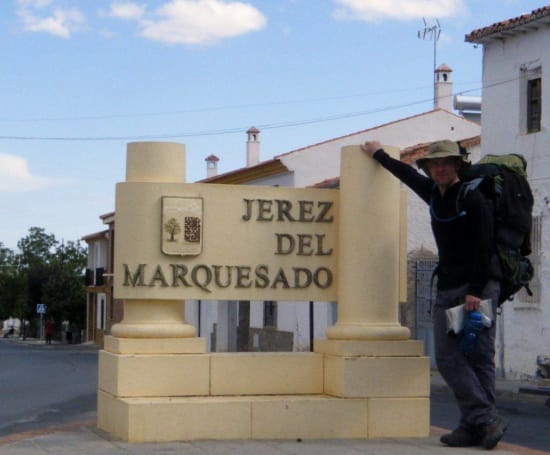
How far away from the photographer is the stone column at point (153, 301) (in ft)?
29.7

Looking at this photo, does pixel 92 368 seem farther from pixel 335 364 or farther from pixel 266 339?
pixel 335 364

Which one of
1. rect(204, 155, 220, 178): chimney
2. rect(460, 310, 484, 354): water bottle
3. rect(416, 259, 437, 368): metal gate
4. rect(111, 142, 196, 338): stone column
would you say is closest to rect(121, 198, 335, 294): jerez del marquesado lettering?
rect(111, 142, 196, 338): stone column

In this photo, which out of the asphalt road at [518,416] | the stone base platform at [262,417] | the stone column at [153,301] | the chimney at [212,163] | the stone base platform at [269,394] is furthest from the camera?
the chimney at [212,163]

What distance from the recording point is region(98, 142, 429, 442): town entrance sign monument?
8930 millimetres

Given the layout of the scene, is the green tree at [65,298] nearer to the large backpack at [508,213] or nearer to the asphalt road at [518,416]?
the asphalt road at [518,416]

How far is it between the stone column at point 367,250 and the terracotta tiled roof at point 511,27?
45.1 ft

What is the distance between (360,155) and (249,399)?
2130 millimetres

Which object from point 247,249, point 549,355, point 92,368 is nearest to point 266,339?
point 92,368

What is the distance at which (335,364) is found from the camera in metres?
9.18

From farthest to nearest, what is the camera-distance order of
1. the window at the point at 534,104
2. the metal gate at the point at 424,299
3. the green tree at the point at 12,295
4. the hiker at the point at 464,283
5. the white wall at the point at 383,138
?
1. the green tree at the point at 12,295
2. the white wall at the point at 383,138
3. the metal gate at the point at 424,299
4. the window at the point at 534,104
5. the hiker at the point at 464,283

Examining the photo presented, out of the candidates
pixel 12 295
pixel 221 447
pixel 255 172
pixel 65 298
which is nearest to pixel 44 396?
pixel 221 447

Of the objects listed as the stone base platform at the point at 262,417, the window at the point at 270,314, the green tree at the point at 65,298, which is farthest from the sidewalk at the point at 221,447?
the green tree at the point at 65,298

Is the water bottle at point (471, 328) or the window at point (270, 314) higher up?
the water bottle at point (471, 328)

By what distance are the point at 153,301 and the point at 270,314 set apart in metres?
27.3
